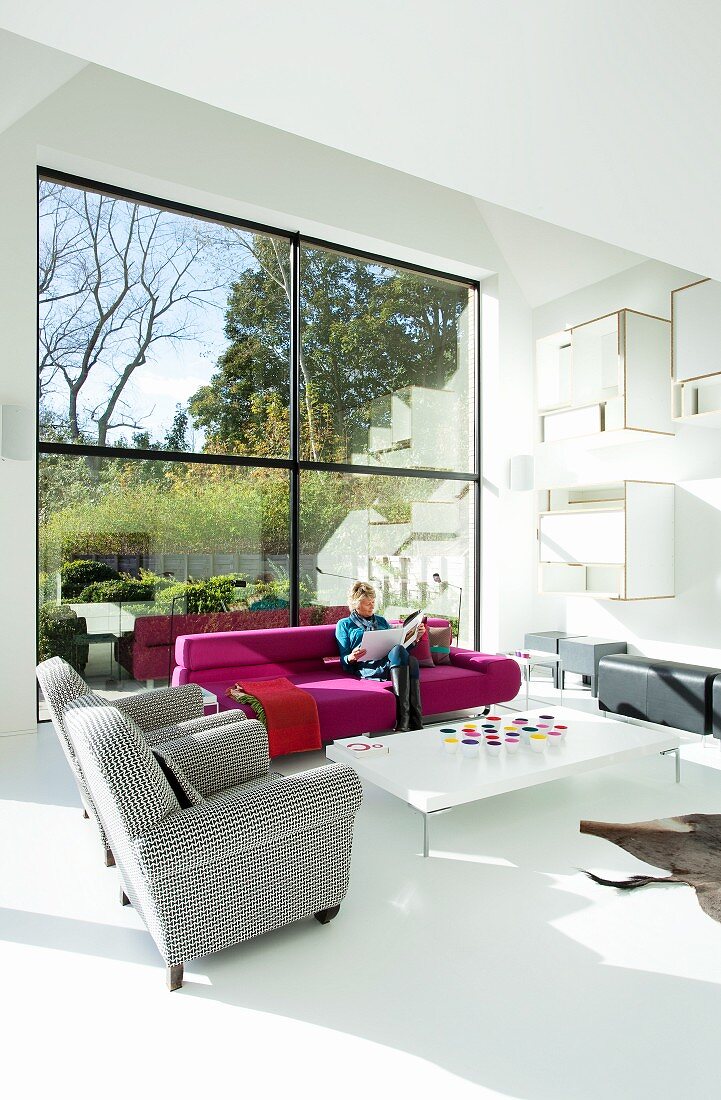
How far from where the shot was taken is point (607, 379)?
6.40m

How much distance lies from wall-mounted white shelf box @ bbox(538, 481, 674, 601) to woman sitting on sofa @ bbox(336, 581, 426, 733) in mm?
1772

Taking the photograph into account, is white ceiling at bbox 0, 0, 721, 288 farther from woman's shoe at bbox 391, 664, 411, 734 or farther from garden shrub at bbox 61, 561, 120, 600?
garden shrub at bbox 61, 561, 120, 600

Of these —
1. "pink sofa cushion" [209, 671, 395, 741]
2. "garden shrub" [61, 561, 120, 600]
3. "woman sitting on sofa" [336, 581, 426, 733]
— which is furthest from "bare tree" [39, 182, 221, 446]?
"pink sofa cushion" [209, 671, 395, 741]

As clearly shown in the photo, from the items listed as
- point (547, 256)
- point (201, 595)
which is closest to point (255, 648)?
point (201, 595)

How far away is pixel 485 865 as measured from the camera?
2967 mm

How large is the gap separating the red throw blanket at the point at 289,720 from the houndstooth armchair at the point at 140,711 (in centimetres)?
44

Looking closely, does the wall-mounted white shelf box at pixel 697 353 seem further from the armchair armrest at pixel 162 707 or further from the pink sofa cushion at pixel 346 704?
the armchair armrest at pixel 162 707

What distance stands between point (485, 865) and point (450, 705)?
1965 mm

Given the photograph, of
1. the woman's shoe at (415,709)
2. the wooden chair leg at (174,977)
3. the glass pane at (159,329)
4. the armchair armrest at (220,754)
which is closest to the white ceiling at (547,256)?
the glass pane at (159,329)

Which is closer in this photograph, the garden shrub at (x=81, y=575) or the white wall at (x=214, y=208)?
the white wall at (x=214, y=208)

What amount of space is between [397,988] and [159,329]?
4.95 m

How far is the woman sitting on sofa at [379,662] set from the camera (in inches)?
179

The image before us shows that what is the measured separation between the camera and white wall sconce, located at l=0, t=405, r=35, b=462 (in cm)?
477

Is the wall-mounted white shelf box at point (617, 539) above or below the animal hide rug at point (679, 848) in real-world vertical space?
above
